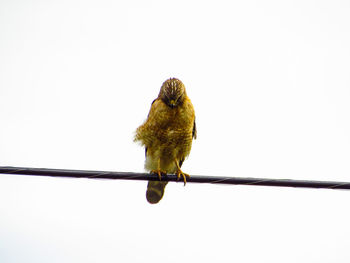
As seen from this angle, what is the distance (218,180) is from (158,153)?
2593mm

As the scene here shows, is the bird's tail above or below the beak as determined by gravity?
below

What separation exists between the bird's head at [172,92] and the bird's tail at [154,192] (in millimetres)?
1222

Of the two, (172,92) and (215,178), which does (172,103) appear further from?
(215,178)

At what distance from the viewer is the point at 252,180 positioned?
3.35 meters

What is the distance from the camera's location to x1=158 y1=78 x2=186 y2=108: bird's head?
5.75m

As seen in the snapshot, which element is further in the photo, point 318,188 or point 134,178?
point 134,178

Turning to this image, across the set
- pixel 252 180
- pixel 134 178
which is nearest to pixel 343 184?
pixel 252 180

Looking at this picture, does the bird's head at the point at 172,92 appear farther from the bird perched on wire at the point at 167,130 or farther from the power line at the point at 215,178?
the power line at the point at 215,178

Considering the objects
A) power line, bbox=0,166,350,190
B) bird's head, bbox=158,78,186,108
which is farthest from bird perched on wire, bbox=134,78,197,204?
power line, bbox=0,166,350,190

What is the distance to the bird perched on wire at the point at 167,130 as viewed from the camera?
18.7 feet

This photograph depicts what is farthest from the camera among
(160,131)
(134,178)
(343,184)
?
(160,131)

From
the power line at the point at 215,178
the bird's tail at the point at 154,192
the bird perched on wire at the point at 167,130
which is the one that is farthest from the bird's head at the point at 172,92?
the power line at the point at 215,178

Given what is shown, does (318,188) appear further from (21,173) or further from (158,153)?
(158,153)

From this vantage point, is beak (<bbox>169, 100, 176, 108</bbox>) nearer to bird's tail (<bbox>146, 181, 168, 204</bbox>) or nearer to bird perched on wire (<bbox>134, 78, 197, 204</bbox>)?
bird perched on wire (<bbox>134, 78, 197, 204</bbox>)
